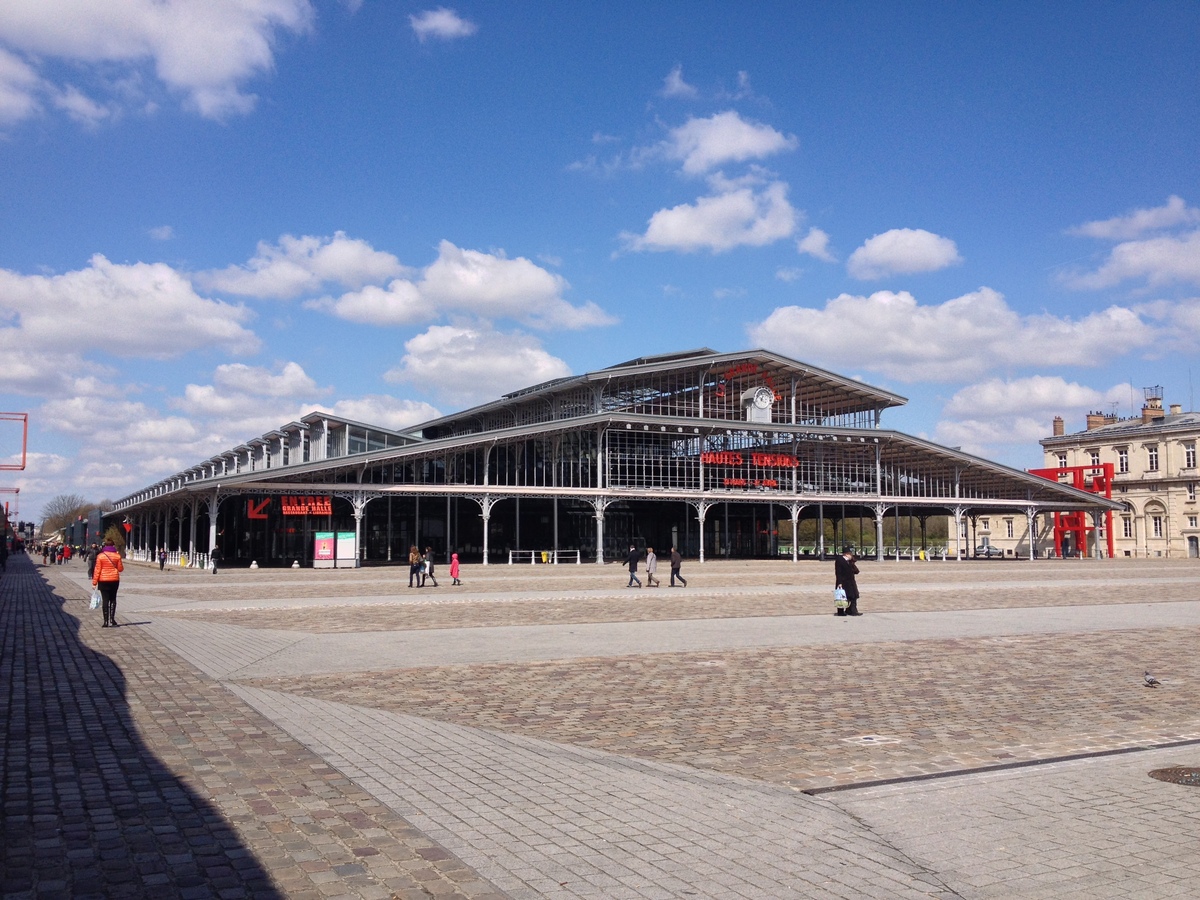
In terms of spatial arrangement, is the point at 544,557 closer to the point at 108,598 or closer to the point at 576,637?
the point at 108,598

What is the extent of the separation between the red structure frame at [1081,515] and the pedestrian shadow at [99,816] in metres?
72.4

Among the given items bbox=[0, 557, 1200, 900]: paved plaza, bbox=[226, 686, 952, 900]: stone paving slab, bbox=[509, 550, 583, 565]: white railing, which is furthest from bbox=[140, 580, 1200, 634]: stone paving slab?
bbox=[509, 550, 583, 565]: white railing

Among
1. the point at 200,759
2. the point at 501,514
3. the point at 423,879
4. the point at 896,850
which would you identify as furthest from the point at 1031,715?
the point at 501,514

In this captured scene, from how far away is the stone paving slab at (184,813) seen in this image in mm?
4742

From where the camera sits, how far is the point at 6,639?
623 inches

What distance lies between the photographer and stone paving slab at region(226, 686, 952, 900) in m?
4.80

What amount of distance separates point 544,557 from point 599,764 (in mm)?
44994

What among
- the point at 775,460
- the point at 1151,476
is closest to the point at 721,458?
the point at 775,460

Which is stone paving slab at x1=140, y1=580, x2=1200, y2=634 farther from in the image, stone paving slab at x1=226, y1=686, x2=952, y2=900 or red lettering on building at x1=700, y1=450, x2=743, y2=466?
red lettering on building at x1=700, y1=450, x2=743, y2=466

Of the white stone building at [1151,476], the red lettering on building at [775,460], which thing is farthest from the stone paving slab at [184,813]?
the white stone building at [1151,476]

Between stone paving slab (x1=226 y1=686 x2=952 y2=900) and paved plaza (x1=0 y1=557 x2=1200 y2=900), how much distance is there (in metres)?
0.03

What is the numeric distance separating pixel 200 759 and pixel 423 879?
3.32m

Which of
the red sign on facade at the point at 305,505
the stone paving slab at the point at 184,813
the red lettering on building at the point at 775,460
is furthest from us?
the red lettering on building at the point at 775,460

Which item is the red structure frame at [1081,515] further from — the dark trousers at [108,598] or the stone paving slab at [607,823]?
the stone paving slab at [607,823]
